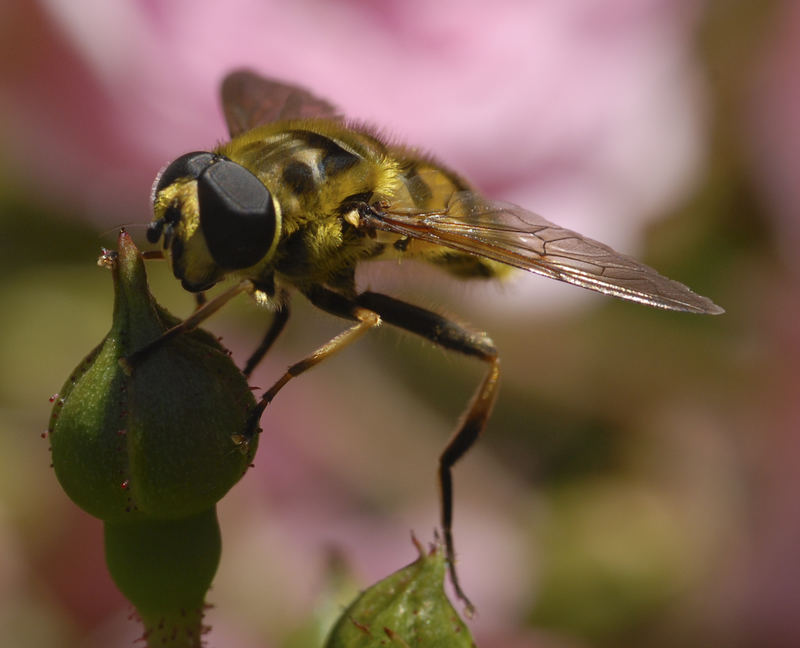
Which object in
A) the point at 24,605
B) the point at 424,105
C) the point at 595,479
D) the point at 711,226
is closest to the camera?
the point at 24,605

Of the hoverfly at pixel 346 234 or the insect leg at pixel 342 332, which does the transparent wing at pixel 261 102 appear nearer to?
the hoverfly at pixel 346 234

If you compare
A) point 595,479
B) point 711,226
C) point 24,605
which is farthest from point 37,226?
point 711,226

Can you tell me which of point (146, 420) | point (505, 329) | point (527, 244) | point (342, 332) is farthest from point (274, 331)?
point (505, 329)

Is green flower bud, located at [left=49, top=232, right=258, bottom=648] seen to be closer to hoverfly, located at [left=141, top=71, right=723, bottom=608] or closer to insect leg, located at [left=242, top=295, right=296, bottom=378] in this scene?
hoverfly, located at [left=141, top=71, right=723, bottom=608]

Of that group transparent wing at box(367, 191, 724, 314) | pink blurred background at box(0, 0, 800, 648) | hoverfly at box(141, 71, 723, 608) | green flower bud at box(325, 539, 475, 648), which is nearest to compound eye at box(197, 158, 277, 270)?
hoverfly at box(141, 71, 723, 608)

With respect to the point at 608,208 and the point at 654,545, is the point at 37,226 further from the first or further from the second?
the point at 654,545

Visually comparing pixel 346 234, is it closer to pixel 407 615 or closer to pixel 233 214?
pixel 233 214
